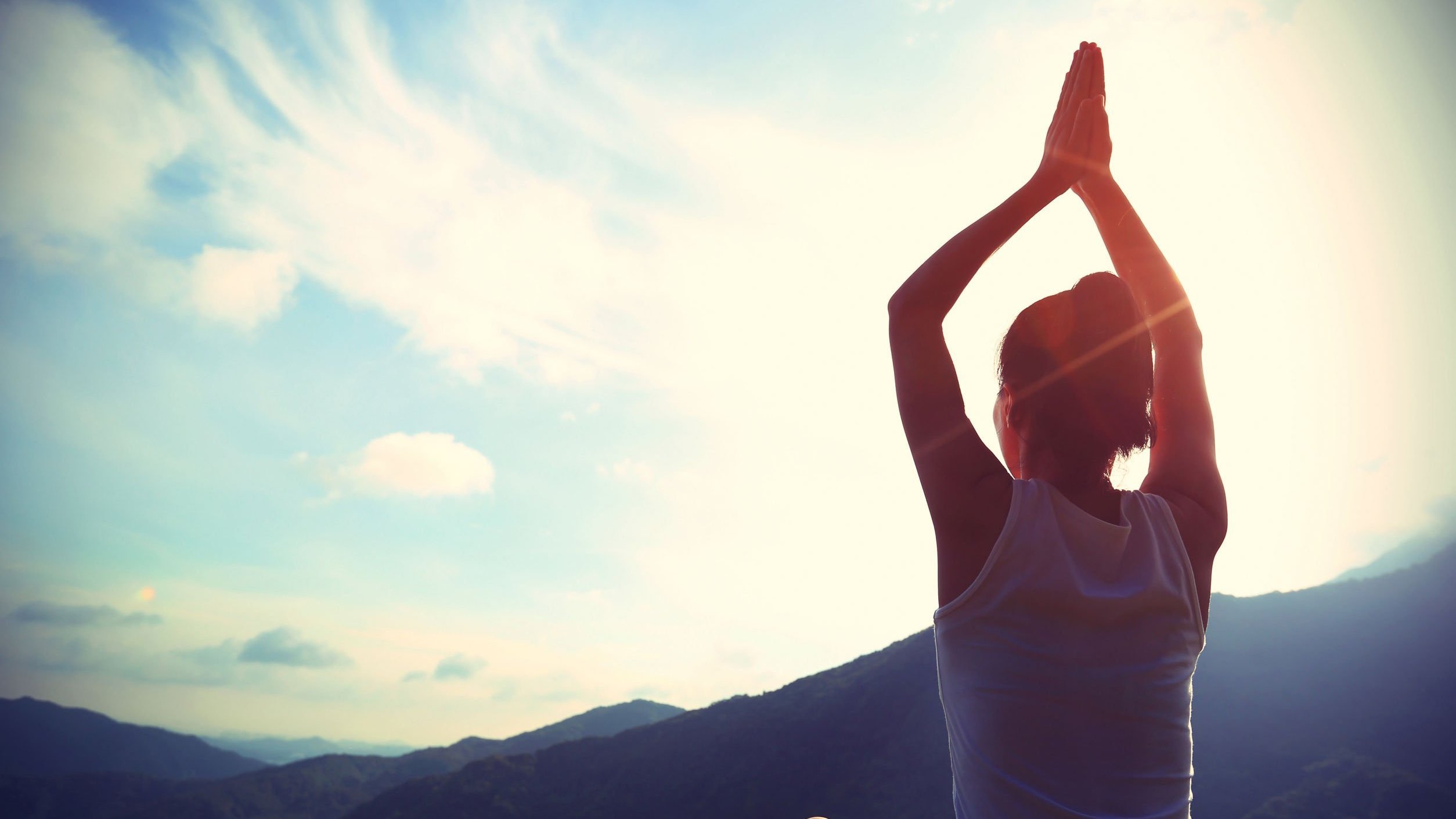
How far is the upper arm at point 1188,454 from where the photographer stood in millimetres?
1607

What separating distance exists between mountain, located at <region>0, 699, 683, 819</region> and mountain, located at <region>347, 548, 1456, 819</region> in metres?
19.0

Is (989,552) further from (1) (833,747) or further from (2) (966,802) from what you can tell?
(1) (833,747)

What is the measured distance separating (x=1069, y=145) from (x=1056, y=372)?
698mm

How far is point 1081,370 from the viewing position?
1539 mm

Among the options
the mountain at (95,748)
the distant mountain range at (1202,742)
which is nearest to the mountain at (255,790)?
the distant mountain range at (1202,742)

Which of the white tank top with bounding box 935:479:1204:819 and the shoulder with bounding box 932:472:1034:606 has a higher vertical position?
the shoulder with bounding box 932:472:1034:606

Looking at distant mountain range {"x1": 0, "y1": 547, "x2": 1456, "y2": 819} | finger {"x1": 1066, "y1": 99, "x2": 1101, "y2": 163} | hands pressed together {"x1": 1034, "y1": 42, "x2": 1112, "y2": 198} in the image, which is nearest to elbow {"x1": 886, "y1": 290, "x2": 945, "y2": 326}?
hands pressed together {"x1": 1034, "y1": 42, "x2": 1112, "y2": 198}

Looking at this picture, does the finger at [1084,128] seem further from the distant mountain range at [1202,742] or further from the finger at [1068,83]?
the distant mountain range at [1202,742]

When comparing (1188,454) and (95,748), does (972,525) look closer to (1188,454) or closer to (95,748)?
(1188,454)

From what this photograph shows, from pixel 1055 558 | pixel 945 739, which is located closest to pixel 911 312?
pixel 1055 558

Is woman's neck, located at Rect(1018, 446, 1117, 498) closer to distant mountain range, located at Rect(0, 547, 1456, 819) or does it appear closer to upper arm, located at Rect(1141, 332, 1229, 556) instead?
upper arm, located at Rect(1141, 332, 1229, 556)

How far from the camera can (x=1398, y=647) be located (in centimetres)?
5044

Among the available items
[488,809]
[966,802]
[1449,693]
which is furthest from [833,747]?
[966,802]

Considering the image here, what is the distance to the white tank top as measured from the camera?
126 cm
